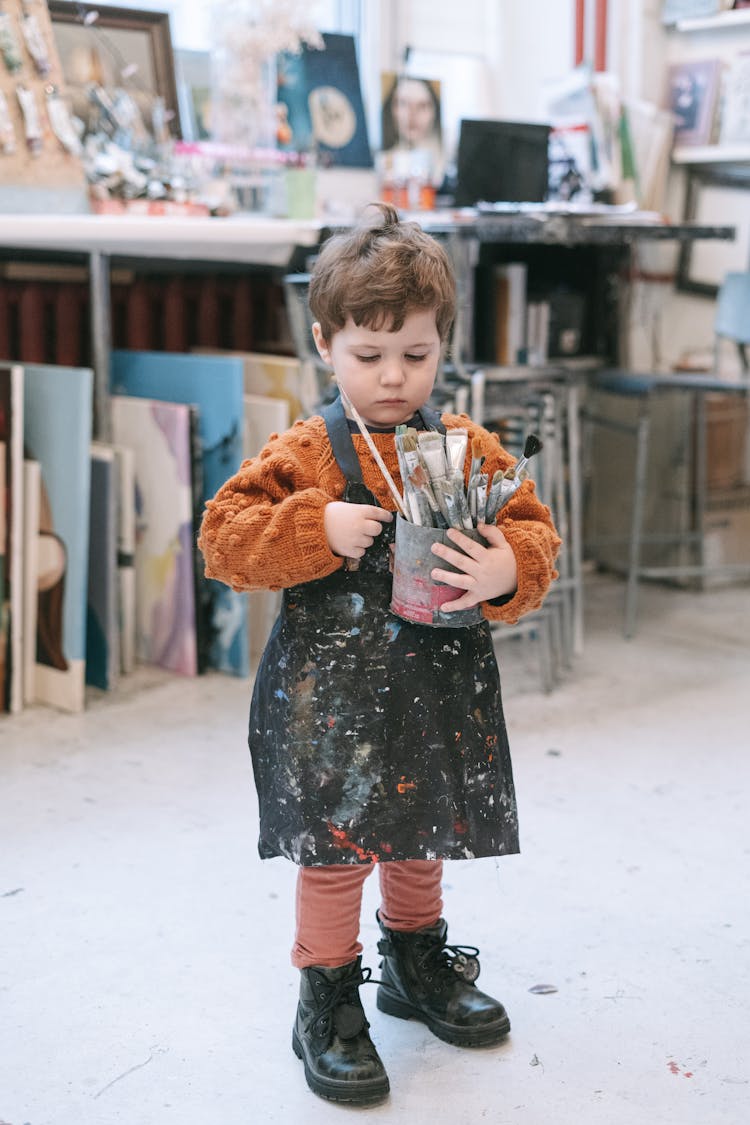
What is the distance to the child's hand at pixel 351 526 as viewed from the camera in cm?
125

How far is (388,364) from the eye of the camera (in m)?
1.28

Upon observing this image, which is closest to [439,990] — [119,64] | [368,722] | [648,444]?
[368,722]

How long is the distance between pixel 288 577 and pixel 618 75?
298 cm

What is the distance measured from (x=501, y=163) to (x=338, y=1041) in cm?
229

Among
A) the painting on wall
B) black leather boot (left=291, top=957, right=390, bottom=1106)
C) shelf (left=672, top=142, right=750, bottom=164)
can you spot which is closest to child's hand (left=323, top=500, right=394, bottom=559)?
black leather boot (left=291, top=957, right=390, bottom=1106)

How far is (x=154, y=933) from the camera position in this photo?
5.67 feet

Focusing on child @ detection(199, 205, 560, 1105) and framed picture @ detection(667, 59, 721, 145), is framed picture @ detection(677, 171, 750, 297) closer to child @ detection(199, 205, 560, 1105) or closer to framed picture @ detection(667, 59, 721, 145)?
framed picture @ detection(667, 59, 721, 145)

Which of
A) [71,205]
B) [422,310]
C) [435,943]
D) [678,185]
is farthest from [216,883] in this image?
[678,185]

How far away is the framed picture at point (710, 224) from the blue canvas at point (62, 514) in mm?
2073

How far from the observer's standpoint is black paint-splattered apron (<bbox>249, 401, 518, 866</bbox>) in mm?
1333

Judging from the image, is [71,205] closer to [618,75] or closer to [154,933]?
[154,933]

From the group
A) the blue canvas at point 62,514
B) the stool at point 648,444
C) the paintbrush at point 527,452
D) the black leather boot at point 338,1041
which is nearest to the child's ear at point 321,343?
the paintbrush at point 527,452

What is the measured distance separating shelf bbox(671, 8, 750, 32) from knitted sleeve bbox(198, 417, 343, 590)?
2787 millimetres

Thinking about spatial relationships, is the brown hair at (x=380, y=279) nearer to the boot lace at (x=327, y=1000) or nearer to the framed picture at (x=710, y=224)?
the boot lace at (x=327, y=1000)
